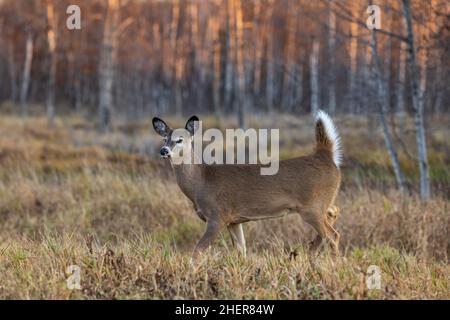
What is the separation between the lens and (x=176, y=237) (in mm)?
8914

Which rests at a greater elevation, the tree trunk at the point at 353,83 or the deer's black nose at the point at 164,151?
the tree trunk at the point at 353,83

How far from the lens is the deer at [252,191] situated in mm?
6469

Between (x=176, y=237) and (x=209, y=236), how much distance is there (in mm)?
2746

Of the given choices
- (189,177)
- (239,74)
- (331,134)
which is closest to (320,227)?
(331,134)

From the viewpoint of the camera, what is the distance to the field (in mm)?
4922

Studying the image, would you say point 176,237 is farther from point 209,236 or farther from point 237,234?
point 209,236

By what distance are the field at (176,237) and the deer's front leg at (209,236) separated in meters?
0.10

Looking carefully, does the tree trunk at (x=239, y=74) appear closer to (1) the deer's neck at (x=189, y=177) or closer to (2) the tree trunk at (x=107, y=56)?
(2) the tree trunk at (x=107, y=56)

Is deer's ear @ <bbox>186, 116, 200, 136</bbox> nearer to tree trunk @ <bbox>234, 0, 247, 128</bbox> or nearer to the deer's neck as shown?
the deer's neck

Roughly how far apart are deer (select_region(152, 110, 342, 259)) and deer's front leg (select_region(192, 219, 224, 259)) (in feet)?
0.03

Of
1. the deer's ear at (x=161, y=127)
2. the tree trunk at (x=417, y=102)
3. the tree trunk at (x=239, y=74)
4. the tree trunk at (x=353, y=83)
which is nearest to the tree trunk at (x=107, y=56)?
the tree trunk at (x=239, y=74)

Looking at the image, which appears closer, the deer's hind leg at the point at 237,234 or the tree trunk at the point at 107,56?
the deer's hind leg at the point at 237,234
